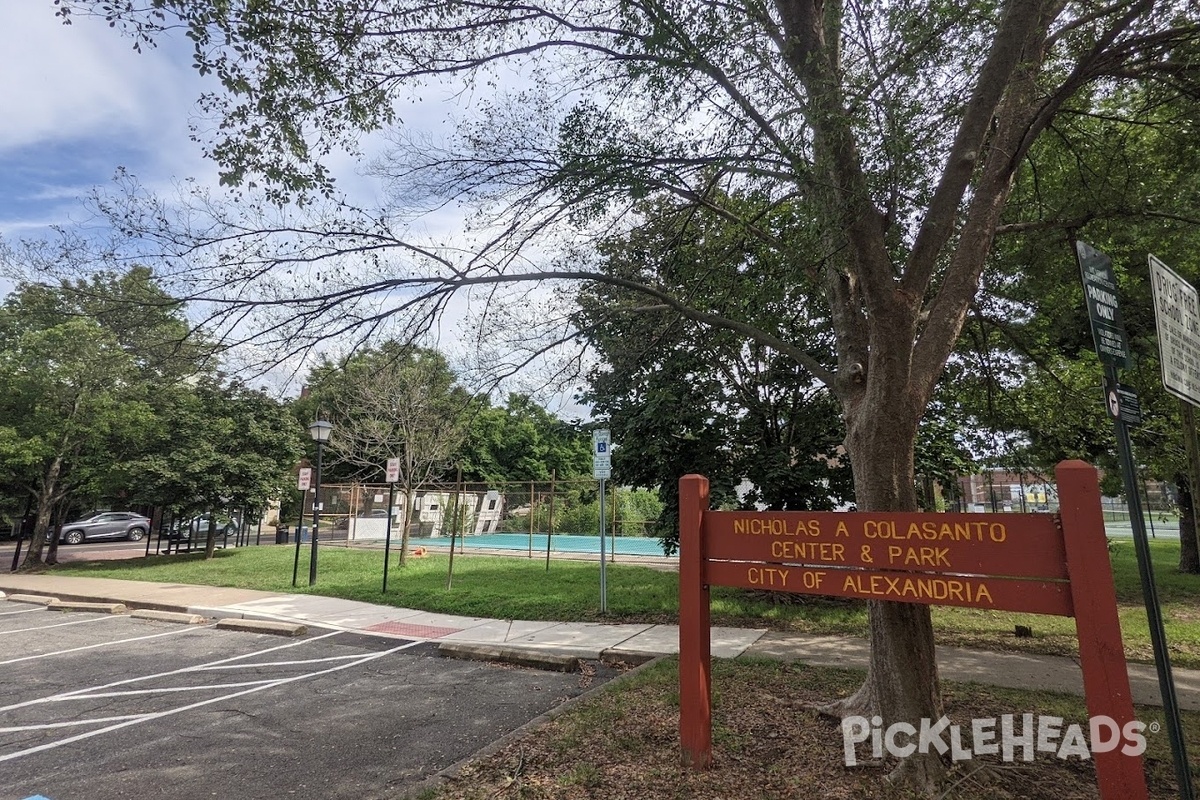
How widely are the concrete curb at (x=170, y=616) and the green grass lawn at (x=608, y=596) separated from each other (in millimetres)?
2411

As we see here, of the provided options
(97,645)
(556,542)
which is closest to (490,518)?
(556,542)

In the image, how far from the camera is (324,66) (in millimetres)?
5945

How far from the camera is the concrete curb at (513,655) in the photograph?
23.1 ft

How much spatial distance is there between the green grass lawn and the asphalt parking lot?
2.59 metres

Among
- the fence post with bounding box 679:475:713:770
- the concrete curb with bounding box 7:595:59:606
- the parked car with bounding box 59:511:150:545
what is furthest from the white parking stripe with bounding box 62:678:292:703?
the parked car with bounding box 59:511:150:545

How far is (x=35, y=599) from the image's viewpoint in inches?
486

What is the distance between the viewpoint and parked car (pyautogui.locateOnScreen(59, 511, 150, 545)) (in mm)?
26828

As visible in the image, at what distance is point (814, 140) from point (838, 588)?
360 cm

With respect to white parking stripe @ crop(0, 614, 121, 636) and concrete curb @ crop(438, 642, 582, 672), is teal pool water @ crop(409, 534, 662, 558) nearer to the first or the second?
white parking stripe @ crop(0, 614, 121, 636)

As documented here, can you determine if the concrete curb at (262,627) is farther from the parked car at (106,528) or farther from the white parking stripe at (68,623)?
the parked car at (106,528)

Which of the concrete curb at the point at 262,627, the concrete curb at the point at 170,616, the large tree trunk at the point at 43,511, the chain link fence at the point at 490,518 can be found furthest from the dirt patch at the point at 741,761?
the large tree trunk at the point at 43,511

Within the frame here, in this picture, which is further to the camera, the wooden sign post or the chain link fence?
the chain link fence

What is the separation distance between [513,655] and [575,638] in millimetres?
1094

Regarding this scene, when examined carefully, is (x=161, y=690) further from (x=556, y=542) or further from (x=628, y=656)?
(x=556, y=542)
